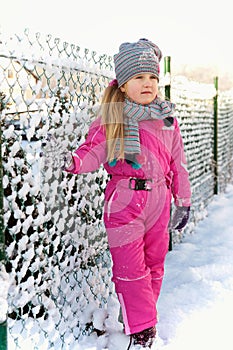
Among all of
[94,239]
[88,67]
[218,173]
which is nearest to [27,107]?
[88,67]

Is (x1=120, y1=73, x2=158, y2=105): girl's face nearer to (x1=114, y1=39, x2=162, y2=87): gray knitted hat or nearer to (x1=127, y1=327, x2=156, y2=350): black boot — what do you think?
(x1=114, y1=39, x2=162, y2=87): gray knitted hat

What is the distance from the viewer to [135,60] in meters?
2.76

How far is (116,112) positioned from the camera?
2.79 meters

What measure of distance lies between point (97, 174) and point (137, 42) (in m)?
1.02

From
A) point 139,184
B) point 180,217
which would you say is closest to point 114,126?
point 139,184

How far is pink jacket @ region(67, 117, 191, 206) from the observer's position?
8.80 feet

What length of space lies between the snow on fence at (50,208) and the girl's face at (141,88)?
1.20 feet

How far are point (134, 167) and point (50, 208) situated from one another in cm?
56

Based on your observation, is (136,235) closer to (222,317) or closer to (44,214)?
(44,214)

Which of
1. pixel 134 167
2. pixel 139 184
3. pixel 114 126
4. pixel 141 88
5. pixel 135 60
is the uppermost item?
pixel 135 60

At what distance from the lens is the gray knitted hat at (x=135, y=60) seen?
9.06ft

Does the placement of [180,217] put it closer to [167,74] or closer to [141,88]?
[141,88]

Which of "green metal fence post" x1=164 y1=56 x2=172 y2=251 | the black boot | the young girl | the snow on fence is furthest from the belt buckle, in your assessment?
"green metal fence post" x1=164 y1=56 x2=172 y2=251

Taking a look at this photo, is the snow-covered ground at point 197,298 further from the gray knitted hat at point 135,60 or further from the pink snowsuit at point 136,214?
the gray knitted hat at point 135,60
